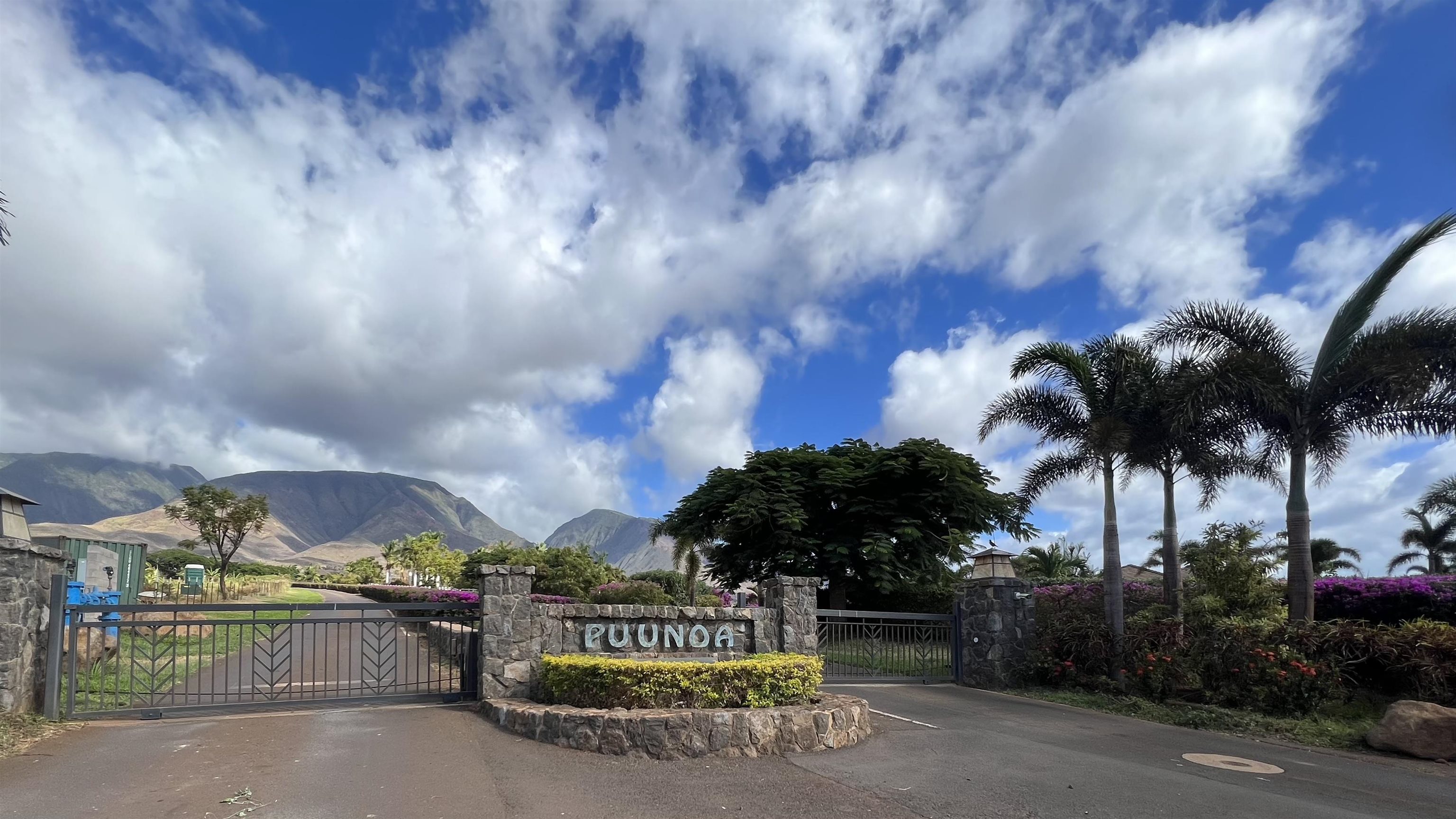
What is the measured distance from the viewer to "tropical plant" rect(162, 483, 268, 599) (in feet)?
119

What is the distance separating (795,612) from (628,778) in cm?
535

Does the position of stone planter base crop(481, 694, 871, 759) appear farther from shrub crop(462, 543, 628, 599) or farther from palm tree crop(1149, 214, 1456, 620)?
shrub crop(462, 543, 628, 599)

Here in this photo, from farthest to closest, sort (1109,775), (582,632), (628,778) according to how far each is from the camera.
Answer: (582,632), (1109,775), (628,778)

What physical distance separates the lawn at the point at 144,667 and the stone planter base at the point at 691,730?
3.30m

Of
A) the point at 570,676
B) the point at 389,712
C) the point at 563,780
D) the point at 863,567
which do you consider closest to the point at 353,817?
the point at 563,780

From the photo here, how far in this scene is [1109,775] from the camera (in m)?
8.10

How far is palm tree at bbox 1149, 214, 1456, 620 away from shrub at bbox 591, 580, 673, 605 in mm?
12406

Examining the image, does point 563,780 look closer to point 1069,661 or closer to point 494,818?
point 494,818

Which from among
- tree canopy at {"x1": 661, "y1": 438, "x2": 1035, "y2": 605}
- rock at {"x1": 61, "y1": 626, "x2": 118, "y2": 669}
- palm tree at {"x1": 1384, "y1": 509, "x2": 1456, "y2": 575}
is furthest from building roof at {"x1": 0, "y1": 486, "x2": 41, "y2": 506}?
palm tree at {"x1": 1384, "y1": 509, "x2": 1456, "y2": 575}

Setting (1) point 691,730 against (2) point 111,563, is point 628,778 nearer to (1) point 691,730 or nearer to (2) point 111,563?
(1) point 691,730

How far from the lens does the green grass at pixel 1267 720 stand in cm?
1048

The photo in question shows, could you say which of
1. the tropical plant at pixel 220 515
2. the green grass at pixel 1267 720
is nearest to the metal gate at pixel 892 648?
the green grass at pixel 1267 720

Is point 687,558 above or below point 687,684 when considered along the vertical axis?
above

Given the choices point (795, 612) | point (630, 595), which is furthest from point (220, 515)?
point (795, 612)
